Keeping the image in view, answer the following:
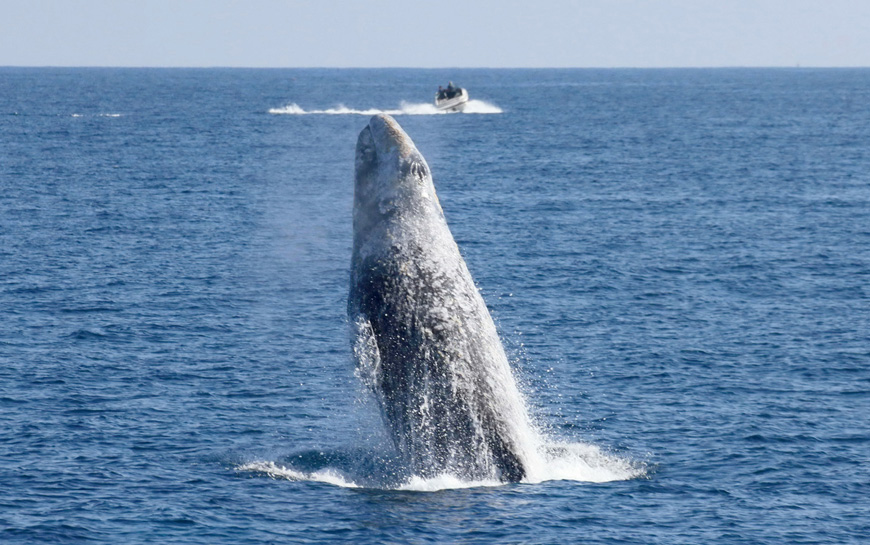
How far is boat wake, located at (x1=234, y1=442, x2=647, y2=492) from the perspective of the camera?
27422mm

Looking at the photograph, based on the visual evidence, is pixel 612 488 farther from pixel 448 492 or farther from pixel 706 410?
pixel 706 410

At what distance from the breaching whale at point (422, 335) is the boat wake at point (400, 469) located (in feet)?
2.54

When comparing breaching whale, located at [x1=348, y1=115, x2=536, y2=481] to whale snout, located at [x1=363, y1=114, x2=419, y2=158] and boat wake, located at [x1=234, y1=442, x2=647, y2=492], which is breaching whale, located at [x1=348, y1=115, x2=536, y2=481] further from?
boat wake, located at [x1=234, y1=442, x2=647, y2=492]

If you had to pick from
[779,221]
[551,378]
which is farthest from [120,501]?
[779,221]

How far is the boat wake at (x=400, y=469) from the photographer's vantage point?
27.4m

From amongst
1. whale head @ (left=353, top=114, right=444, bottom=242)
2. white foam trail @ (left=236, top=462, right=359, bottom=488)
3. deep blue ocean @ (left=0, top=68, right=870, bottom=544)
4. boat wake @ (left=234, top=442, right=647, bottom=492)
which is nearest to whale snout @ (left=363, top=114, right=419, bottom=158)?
whale head @ (left=353, top=114, right=444, bottom=242)

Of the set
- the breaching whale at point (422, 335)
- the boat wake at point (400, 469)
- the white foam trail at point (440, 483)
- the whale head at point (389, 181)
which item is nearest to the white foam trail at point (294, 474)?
the boat wake at point (400, 469)

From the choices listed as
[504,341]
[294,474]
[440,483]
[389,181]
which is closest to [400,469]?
[440,483]

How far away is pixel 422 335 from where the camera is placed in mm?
25828

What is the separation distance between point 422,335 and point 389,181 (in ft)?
11.8

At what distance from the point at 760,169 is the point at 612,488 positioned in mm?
95100

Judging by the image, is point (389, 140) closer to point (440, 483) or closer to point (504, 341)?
point (440, 483)

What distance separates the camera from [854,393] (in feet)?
135

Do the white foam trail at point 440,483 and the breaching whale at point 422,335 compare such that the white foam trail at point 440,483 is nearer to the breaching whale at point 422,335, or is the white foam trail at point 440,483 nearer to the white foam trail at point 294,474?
the breaching whale at point 422,335
